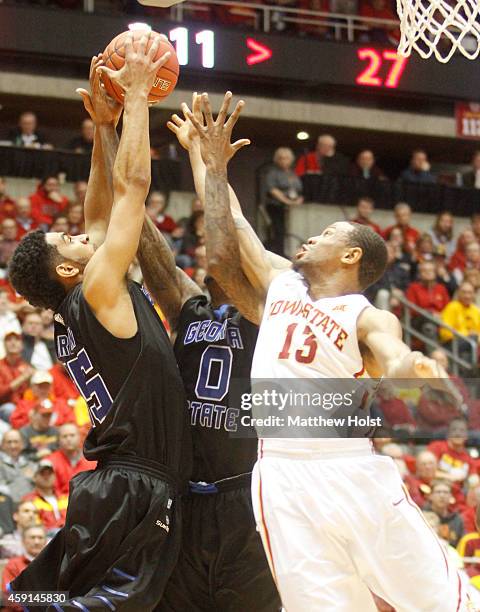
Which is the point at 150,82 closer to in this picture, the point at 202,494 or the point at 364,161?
the point at 202,494

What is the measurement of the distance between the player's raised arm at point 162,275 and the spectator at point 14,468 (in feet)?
9.91

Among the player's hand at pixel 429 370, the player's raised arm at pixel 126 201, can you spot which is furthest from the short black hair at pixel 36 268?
the player's hand at pixel 429 370

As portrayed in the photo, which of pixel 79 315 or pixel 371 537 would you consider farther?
pixel 79 315

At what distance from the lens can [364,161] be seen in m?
12.5

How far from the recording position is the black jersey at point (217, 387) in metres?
4.55

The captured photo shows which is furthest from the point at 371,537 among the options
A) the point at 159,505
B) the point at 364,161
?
Result: the point at 364,161

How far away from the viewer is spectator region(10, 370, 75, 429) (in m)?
8.18

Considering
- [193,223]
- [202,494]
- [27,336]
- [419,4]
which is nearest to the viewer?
[202,494]

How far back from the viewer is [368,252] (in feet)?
14.2

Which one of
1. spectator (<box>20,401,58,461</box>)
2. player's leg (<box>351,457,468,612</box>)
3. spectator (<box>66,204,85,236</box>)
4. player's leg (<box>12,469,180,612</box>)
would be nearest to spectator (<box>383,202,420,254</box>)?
spectator (<box>66,204,85,236</box>)

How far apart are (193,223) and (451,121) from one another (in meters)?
4.04

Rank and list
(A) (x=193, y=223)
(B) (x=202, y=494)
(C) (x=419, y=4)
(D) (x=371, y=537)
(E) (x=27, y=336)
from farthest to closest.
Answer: (A) (x=193, y=223) → (E) (x=27, y=336) → (C) (x=419, y=4) → (B) (x=202, y=494) → (D) (x=371, y=537)

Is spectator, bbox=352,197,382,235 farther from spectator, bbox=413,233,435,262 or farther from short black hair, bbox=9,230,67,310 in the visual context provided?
short black hair, bbox=9,230,67,310

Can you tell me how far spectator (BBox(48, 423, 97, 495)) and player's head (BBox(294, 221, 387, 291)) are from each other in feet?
12.3
